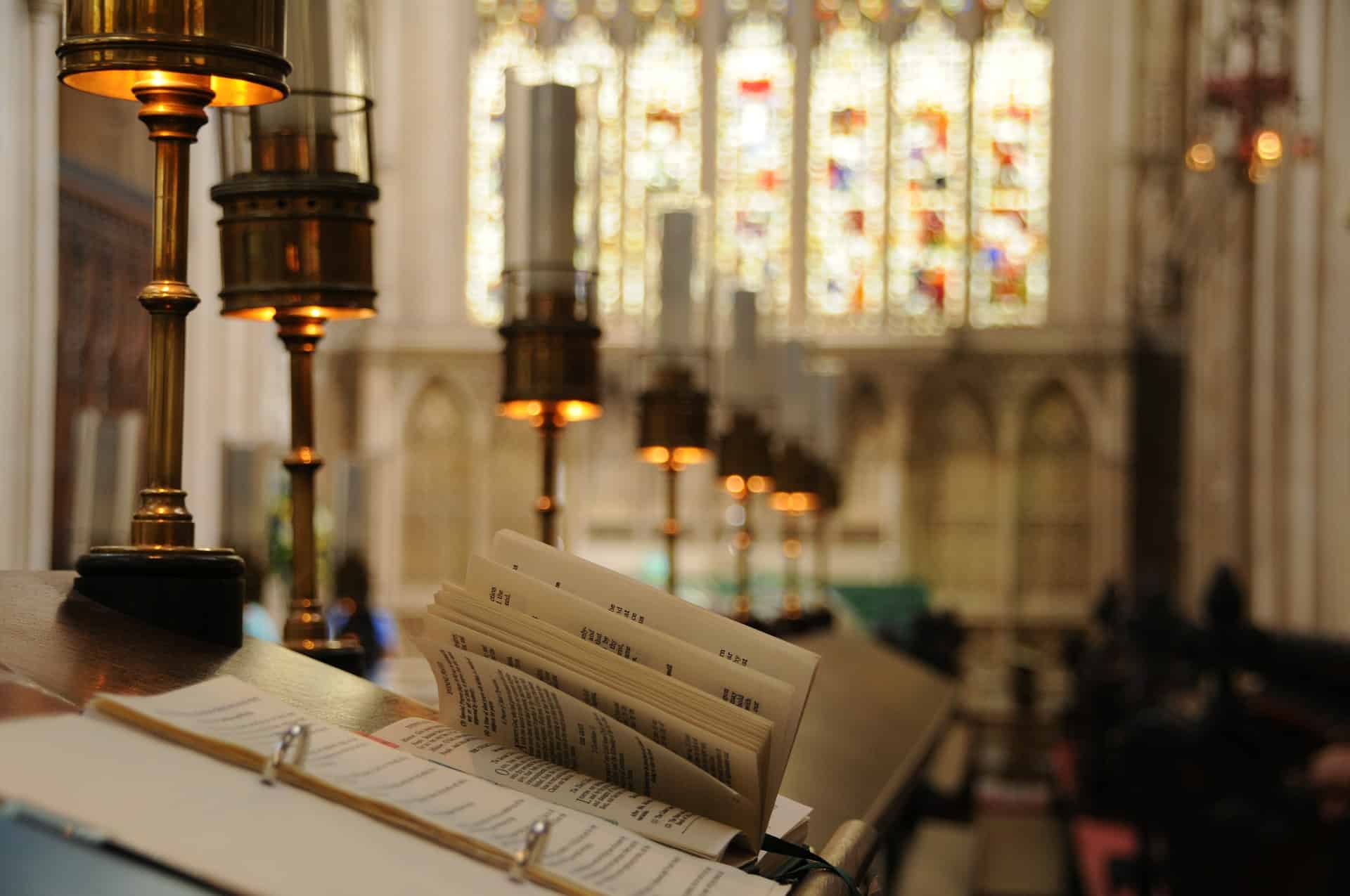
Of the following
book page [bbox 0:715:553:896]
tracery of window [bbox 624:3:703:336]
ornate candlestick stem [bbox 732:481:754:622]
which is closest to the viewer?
book page [bbox 0:715:553:896]

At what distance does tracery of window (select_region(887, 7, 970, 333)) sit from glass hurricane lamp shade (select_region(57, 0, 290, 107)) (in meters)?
14.5

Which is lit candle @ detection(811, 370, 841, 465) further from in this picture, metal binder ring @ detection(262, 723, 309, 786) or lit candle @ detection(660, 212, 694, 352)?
metal binder ring @ detection(262, 723, 309, 786)

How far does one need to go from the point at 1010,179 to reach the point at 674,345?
1235 cm

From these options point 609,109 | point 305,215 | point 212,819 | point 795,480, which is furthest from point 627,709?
point 609,109

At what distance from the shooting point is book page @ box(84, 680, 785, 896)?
1022 millimetres

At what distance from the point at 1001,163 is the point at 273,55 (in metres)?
14.8

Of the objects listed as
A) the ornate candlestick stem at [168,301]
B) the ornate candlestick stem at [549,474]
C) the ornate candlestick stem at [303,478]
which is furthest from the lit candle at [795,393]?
the ornate candlestick stem at [168,301]

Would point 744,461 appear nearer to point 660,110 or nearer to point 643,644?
point 643,644

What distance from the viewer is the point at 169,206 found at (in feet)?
5.43

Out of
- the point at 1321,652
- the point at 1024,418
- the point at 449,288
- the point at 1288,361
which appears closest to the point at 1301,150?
the point at 1288,361

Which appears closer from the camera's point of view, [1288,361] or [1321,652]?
[1321,652]

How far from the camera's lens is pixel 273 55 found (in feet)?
5.28

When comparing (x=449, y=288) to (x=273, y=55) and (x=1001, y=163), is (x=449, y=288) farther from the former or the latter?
(x=273, y=55)

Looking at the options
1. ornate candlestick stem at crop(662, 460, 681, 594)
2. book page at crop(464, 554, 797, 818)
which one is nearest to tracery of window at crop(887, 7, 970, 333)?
ornate candlestick stem at crop(662, 460, 681, 594)
